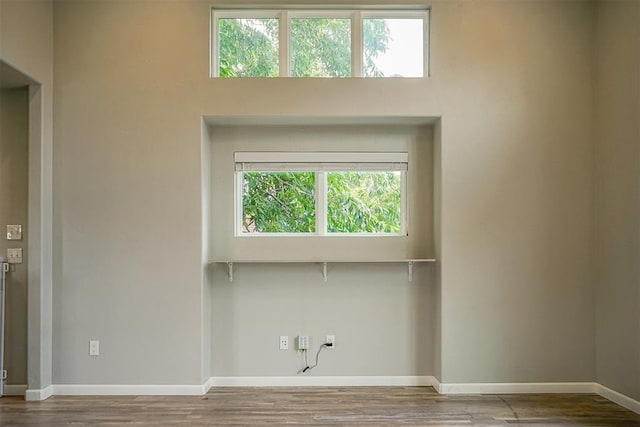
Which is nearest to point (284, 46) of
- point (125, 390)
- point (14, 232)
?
point (14, 232)

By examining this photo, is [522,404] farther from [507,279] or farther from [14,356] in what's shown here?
[14,356]

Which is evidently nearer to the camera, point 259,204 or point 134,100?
point 134,100

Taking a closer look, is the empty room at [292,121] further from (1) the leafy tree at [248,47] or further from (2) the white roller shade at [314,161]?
(2) the white roller shade at [314,161]

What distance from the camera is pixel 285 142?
4.32 metres

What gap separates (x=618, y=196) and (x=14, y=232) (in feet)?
15.1

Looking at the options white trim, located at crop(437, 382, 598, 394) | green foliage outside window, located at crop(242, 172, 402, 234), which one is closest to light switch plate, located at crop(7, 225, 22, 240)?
green foliage outside window, located at crop(242, 172, 402, 234)

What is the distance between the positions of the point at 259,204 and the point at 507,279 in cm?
212

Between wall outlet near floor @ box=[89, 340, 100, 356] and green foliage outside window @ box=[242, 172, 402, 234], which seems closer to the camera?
wall outlet near floor @ box=[89, 340, 100, 356]

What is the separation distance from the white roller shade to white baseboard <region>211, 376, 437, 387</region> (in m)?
1.74

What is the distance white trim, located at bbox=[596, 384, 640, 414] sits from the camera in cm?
358

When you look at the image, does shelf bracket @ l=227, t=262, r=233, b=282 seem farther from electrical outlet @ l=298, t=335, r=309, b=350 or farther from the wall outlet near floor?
the wall outlet near floor

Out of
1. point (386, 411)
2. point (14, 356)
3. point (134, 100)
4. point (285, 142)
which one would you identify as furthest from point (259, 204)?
point (14, 356)

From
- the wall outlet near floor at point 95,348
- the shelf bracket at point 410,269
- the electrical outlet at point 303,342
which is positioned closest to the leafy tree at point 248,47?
the shelf bracket at point 410,269

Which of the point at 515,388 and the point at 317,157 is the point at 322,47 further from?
the point at 515,388
